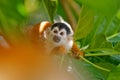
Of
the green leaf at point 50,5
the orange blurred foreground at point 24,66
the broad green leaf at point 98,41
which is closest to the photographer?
the orange blurred foreground at point 24,66

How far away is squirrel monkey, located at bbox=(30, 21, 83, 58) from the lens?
1.49 ft

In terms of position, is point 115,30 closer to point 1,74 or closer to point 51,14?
point 51,14

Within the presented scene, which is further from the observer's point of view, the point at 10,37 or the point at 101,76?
the point at 101,76

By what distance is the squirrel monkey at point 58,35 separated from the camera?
17.9 inches

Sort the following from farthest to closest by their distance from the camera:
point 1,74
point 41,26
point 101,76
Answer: point 101,76 → point 41,26 → point 1,74

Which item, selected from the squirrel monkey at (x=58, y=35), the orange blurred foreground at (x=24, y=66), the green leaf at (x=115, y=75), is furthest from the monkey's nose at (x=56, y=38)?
the orange blurred foreground at (x=24, y=66)

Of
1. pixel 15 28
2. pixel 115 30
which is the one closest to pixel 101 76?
pixel 115 30

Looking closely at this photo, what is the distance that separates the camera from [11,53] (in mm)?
240

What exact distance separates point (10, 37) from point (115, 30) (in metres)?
0.46

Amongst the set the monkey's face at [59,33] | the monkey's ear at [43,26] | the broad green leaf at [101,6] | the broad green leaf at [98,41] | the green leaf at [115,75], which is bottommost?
the broad green leaf at [101,6]

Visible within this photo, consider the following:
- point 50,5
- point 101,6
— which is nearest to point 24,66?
point 101,6

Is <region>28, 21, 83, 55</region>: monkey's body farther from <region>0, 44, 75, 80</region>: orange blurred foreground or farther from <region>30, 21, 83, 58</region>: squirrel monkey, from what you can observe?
<region>0, 44, 75, 80</region>: orange blurred foreground

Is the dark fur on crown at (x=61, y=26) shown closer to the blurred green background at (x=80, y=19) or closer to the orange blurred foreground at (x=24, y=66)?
the blurred green background at (x=80, y=19)

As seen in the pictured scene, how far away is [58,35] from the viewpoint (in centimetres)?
52
